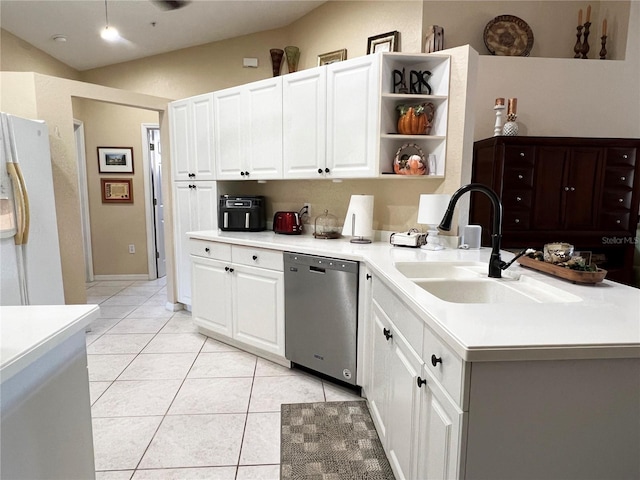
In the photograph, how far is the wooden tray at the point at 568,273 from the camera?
1.38 m

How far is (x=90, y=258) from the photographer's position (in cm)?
506

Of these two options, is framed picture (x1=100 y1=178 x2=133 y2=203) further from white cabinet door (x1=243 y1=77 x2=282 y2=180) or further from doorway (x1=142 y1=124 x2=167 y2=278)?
white cabinet door (x1=243 y1=77 x2=282 y2=180)

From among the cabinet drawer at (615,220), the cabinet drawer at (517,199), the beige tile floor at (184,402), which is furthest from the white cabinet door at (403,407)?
the cabinet drawer at (615,220)

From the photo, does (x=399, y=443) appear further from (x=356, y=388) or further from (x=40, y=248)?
(x=40, y=248)

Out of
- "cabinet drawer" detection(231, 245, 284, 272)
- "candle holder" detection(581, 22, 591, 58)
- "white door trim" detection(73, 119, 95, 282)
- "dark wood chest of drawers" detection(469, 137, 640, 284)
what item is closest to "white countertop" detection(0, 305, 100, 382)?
"cabinet drawer" detection(231, 245, 284, 272)

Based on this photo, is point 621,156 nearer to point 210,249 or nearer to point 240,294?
point 240,294

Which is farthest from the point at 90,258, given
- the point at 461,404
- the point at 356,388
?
the point at 461,404

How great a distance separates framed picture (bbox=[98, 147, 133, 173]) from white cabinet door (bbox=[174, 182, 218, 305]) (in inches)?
64.3

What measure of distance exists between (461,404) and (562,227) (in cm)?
292

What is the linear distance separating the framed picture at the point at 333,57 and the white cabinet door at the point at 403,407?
2444 millimetres

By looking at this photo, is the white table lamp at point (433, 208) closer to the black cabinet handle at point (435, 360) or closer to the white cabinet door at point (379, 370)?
the white cabinet door at point (379, 370)

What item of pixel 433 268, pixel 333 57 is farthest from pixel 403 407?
pixel 333 57

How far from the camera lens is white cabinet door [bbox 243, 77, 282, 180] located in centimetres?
290

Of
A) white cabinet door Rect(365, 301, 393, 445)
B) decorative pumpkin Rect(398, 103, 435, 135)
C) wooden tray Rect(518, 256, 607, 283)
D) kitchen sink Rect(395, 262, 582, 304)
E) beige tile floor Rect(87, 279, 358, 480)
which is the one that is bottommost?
beige tile floor Rect(87, 279, 358, 480)
